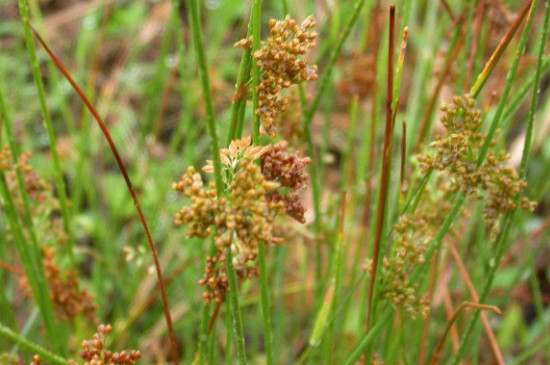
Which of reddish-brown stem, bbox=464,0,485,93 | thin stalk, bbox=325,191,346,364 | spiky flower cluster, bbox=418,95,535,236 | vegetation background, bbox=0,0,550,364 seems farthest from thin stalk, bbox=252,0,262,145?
reddish-brown stem, bbox=464,0,485,93

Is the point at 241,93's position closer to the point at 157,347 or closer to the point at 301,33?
the point at 301,33

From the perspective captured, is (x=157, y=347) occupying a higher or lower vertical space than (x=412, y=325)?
higher

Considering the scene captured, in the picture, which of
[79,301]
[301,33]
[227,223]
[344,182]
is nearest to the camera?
[227,223]

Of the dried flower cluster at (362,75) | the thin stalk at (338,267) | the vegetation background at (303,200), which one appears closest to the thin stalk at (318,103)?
the vegetation background at (303,200)

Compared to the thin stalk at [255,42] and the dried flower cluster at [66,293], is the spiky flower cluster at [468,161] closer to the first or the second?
the thin stalk at [255,42]

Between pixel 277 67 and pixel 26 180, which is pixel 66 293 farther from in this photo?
pixel 277 67

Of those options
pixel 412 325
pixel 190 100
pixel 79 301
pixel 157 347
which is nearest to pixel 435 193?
pixel 412 325

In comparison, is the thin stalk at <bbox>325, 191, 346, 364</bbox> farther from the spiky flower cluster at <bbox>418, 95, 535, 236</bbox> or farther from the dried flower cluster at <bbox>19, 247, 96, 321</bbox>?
the dried flower cluster at <bbox>19, 247, 96, 321</bbox>
